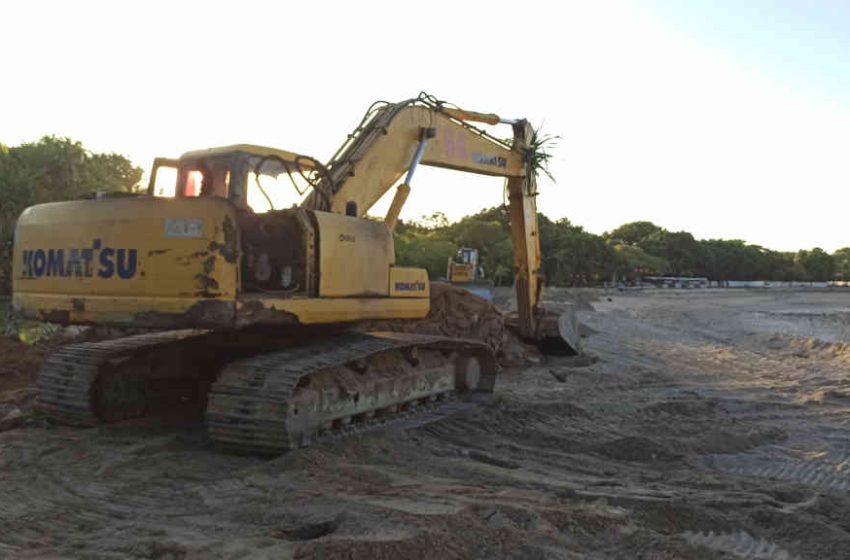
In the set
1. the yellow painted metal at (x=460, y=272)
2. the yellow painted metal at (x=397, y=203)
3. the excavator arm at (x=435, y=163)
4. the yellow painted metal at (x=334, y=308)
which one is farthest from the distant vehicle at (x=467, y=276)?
the yellow painted metal at (x=334, y=308)

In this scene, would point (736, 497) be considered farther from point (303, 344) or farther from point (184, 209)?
point (184, 209)

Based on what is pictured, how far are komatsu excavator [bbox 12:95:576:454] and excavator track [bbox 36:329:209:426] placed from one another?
0.01 metres

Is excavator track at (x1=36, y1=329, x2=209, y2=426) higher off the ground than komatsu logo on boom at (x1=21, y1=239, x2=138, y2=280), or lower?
lower

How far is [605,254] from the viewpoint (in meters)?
70.5

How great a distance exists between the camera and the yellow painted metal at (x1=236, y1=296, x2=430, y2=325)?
223 inches

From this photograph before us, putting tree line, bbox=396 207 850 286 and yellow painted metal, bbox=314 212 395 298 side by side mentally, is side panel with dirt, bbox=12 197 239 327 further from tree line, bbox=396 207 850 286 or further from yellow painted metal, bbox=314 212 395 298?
tree line, bbox=396 207 850 286

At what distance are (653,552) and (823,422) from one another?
206 inches

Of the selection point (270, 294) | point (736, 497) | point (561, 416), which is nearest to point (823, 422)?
point (561, 416)

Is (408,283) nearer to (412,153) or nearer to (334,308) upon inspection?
(334,308)

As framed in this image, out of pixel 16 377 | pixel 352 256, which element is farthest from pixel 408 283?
pixel 16 377

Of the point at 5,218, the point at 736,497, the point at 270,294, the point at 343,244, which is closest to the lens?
the point at 736,497

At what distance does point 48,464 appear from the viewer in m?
5.48

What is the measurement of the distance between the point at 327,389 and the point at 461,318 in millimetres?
5830

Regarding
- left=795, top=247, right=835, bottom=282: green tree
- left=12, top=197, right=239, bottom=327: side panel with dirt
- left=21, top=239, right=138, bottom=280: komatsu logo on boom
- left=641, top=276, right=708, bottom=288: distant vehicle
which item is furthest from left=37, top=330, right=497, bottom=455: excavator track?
left=795, top=247, right=835, bottom=282: green tree
